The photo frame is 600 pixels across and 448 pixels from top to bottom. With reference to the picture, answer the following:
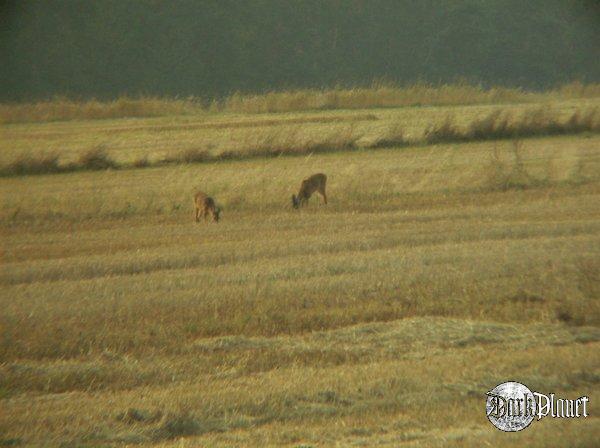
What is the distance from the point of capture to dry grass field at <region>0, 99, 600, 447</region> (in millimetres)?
7246

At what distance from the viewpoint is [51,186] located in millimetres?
21609

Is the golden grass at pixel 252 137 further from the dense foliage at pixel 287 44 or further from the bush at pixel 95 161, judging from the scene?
the dense foliage at pixel 287 44

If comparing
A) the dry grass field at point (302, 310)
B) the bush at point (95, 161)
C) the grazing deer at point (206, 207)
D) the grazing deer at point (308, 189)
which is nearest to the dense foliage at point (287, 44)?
the bush at point (95, 161)

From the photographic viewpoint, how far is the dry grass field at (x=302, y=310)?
7.25m

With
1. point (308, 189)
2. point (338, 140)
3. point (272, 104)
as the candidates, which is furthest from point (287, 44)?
point (308, 189)

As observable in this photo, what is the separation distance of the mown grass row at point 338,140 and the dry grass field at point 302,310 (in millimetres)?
3773

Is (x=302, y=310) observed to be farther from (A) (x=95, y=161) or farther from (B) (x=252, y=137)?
(B) (x=252, y=137)

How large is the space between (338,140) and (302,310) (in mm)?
15706

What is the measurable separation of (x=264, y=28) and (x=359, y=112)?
21.5 metres

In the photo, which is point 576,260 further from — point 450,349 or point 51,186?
point 51,186

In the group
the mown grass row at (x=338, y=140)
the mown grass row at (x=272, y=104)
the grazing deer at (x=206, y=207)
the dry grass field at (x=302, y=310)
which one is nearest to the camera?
the dry grass field at (x=302, y=310)

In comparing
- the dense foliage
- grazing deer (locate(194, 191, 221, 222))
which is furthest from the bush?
the dense foliage

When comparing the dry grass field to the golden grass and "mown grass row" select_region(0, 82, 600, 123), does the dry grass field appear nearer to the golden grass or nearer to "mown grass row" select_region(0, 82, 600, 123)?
the golden grass

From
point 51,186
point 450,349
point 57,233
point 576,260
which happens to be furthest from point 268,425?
point 51,186
